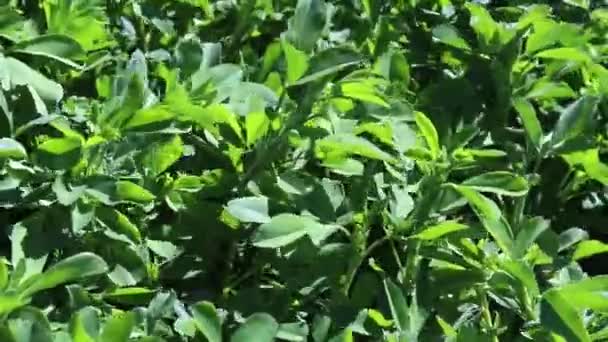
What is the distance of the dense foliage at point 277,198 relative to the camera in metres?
1.31

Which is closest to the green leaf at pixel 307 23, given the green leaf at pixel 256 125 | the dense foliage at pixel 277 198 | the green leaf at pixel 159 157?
the dense foliage at pixel 277 198

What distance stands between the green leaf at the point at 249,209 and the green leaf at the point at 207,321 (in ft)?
0.47

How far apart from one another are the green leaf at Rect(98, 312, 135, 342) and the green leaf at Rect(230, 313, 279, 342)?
13 cm

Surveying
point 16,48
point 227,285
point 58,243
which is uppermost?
point 16,48

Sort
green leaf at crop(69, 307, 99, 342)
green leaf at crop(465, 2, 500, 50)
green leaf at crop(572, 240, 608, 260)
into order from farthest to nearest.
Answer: green leaf at crop(465, 2, 500, 50), green leaf at crop(572, 240, 608, 260), green leaf at crop(69, 307, 99, 342)

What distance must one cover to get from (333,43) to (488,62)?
0.27m

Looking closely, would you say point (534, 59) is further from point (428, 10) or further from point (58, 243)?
point (58, 243)

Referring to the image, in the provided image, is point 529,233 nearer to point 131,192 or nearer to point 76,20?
point 131,192

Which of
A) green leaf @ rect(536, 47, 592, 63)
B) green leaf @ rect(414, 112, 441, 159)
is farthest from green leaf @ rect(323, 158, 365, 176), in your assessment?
green leaf @ rect(536, 47, 592, 63)

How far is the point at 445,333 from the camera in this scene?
1.36 meters

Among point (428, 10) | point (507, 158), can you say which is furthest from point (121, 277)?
point (428, 10)

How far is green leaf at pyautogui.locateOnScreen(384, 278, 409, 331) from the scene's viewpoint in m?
1.33

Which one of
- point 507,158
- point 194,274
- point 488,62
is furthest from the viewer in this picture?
point 488,62

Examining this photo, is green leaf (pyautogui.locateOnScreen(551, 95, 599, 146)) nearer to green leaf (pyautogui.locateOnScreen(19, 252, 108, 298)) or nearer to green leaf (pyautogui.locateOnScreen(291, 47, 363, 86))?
green leaf (pyautogui.locateOnScreen(291, 47, 363, 86))
